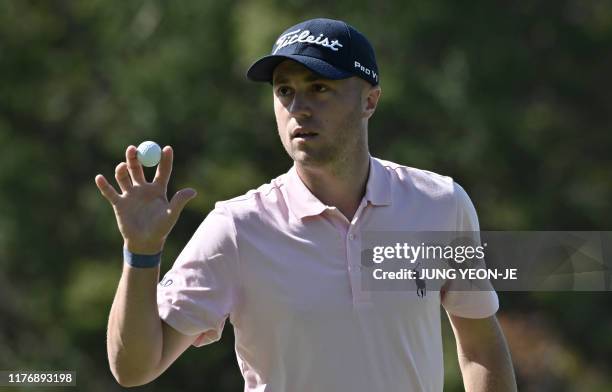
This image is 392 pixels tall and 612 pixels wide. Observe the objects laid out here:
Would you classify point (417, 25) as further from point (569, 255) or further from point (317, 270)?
point (317, 270)

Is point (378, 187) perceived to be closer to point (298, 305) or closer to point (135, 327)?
point (298, 305)

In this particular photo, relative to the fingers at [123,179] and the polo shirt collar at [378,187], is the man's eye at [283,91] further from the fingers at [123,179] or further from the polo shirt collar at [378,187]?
the fingers at [123,179]

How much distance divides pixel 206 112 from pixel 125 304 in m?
11.1

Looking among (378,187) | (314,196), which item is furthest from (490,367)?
(314,196)

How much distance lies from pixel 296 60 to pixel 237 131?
10.6 m

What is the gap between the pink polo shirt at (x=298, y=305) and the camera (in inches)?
126

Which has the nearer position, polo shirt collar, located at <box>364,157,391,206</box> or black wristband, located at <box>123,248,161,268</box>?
black wristband, located at <box>123,248,161,268</box>

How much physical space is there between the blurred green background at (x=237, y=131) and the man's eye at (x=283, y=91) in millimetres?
9559

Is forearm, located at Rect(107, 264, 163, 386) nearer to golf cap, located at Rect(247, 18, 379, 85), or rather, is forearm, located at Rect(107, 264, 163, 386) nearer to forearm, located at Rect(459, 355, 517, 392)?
golf cap, located at Rect(247, 18, 379, 85)

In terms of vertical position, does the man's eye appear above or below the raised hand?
above

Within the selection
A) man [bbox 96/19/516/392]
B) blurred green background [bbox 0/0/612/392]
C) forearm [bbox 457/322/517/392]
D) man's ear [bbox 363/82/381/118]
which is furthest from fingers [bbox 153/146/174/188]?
blurred green background [bbox 0/0/612/392]

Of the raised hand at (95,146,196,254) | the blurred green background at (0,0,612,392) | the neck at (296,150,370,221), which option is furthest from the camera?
the blurred green background at (0,0,612,392)

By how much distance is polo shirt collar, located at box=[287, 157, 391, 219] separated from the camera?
11.1 feet

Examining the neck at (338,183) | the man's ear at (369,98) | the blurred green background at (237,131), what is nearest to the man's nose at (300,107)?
the neck at (338,183)
